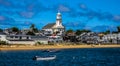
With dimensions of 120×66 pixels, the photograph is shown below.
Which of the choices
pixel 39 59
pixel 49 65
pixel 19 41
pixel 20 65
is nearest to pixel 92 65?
pixel 49 65

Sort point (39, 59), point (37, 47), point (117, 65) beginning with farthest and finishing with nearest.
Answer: point (37, 47) < point (39, 59) < point (117, 65)

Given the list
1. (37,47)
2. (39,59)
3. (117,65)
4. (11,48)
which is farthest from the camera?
(37,47)

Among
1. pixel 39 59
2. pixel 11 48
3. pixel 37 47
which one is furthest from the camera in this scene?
pixel 37 47

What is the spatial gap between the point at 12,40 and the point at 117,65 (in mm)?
115399

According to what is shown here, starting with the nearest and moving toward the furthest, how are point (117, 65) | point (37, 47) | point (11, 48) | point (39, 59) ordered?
point (117, 65) → point (39, 59) → point (11, 48) → point (37, 47)

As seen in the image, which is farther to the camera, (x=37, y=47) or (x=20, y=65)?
(x=37, y=47)

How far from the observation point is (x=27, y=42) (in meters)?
200

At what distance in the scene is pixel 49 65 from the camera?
89.9 m

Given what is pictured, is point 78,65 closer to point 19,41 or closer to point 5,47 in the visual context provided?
point 5,47

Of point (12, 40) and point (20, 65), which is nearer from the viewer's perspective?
point (20, 65)

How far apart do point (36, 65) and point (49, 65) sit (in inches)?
122

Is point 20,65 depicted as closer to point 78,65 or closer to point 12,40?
point 78,65

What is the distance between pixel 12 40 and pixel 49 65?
355ft

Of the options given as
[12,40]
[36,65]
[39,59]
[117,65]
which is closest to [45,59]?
[39,59]
